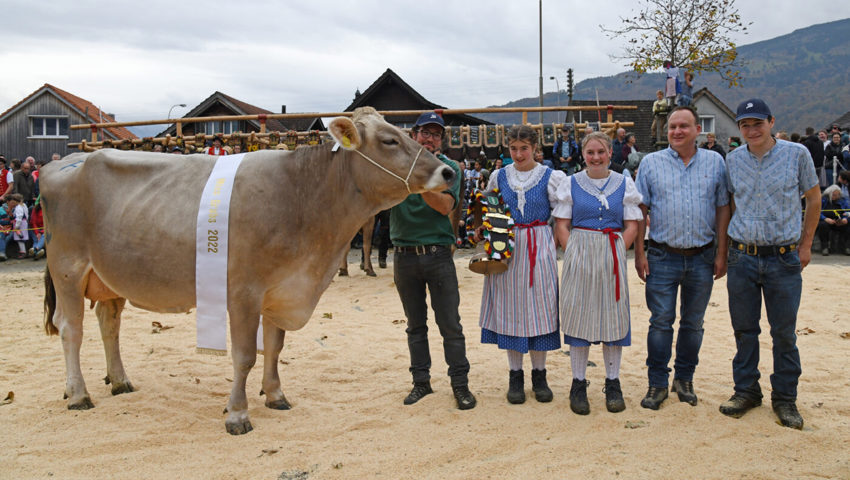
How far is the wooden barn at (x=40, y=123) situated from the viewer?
3666cm

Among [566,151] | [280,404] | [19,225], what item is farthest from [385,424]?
[19,225]

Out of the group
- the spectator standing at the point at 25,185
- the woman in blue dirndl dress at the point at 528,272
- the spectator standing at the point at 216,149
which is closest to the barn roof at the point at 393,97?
the spectator standing at the point at 25,185

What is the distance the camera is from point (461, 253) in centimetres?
1475

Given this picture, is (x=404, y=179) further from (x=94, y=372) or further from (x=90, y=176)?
(x=94, y=372)

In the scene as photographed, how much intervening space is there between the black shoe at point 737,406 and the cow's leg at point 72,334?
4985 mm

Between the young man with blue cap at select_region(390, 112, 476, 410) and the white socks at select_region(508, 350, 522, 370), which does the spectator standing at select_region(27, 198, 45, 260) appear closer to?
the young man with blue cap at select_region(390, 112, 476, 410)

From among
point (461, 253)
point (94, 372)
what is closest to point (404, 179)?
point (94, 372)

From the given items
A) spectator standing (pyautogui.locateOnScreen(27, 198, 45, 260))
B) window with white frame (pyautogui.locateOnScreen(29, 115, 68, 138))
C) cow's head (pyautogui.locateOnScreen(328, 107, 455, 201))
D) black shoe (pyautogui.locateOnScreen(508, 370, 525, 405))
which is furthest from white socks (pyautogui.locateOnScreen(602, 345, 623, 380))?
window with white frame (pyautogui.locateOnScreen(29, 115, 68, 138))

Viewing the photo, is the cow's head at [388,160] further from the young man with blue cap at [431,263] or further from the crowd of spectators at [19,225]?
the crowd of spectators at [19,225]

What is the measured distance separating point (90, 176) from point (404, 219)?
8.38 ft

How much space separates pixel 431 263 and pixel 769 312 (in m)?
2.54

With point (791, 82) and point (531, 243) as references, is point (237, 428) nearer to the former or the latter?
point (531, 243)

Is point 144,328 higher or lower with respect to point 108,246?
lower

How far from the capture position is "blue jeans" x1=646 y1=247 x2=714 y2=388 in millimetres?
4582
